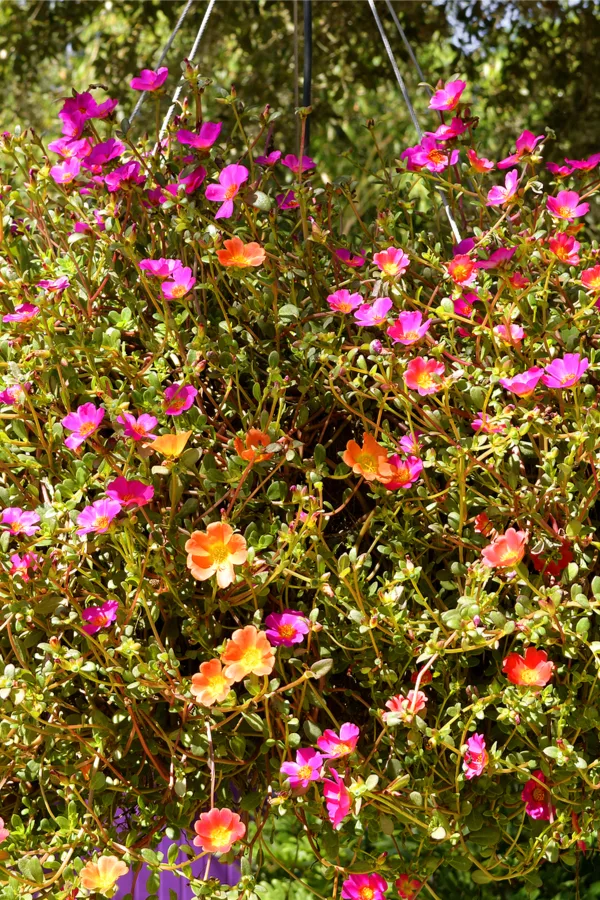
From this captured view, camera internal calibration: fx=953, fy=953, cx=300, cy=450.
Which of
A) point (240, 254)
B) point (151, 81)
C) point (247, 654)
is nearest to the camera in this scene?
point (247, 654)

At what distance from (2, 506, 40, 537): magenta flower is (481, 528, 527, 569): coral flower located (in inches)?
14.4

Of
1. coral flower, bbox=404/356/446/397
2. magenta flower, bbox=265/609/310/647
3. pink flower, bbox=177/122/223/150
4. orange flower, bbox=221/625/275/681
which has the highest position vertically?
pink flower, bbox=177/122/223/150

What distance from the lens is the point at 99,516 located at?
28.5 inches

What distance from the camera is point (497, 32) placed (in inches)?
122

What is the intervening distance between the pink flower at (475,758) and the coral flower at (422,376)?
0.27 metres

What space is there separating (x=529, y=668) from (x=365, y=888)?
0.71ft

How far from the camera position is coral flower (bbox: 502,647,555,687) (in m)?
0.71

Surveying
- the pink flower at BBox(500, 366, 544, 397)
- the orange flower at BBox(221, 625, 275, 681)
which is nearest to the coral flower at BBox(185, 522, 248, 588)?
the orange flower at BBox(221, 625, 275, 681)

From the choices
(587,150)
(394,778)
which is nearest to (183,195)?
(394,778)

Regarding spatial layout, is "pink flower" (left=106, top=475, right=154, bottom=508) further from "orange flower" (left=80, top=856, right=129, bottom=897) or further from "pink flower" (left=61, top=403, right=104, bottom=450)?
"orange flower" (left=80, top=856, right=129, bottom=897)

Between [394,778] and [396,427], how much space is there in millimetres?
322

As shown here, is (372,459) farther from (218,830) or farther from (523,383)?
(218,830)

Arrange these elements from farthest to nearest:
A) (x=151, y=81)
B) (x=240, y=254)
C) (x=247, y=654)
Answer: (x=151, y=81)
(x=240, y=254)
(x=247, y=654)

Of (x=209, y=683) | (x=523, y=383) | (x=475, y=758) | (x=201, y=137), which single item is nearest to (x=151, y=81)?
(x=201, y=137)
